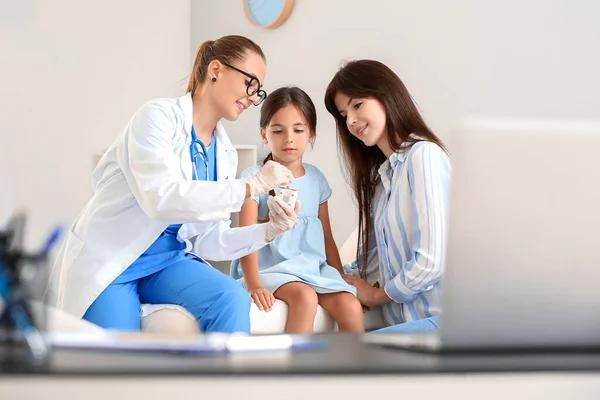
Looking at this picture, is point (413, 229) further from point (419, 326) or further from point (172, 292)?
point (172, 292)

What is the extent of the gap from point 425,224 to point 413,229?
6cm

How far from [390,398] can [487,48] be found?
2364 millimetres

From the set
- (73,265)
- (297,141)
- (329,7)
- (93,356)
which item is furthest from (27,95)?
(93,356)

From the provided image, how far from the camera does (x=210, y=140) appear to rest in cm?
209

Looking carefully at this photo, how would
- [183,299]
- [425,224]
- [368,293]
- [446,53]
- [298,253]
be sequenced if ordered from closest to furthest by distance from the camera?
[183,299] < [425,224] < [368,293] < [298,253] < [446,53]

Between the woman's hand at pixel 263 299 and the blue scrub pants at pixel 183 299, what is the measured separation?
192 millimetres

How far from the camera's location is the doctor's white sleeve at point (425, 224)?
1898 millimetres

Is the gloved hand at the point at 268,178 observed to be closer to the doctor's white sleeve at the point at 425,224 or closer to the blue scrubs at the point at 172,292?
the blue scrubs at the point at 172,292

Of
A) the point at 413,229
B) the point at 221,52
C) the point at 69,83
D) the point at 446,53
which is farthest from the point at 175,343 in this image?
the point at 69,83

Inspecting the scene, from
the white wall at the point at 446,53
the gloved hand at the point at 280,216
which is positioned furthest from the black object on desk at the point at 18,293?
the white wall at the point at 446,53

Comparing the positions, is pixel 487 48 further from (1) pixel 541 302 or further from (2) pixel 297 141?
(1) pixel 541 302

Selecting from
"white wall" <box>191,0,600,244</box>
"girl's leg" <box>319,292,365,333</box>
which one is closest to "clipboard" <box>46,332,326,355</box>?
"girl's leg" <box>319,292,365,333</box>

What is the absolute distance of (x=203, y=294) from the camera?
1.77 m

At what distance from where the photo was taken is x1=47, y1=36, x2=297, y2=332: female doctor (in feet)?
5.60
